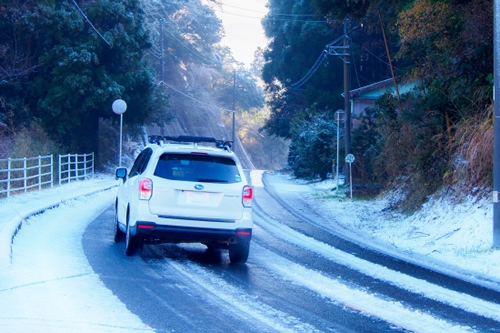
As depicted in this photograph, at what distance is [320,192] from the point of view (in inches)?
1049

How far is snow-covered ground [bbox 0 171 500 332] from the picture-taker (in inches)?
238

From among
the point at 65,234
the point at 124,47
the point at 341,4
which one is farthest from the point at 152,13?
the point at 65,234

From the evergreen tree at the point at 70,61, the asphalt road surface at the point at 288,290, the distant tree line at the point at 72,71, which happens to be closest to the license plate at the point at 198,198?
the asphalt road surface at the point at 288,290

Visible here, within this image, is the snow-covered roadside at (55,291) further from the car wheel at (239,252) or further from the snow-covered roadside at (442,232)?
the snow-covered roadside at (442,232)

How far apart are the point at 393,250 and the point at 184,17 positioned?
51595 mm

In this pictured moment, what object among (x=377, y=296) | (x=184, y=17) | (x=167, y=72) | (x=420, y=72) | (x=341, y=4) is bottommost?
(x=377, y=296)

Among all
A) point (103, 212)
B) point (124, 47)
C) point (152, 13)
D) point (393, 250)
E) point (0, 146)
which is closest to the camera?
point (393, 250)

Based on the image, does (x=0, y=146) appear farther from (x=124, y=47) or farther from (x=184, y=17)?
(x=184, y=17)

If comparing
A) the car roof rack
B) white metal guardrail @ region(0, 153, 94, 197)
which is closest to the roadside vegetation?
white metal guardrail @ region(0, 153, 94, 197)

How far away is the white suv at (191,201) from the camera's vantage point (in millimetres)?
8844

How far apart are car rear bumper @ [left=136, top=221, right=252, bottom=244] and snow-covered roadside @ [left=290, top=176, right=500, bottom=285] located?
3.63 meters

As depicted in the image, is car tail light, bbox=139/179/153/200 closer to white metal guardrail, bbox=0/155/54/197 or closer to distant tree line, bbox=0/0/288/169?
white metal guardrail, bbox=0/155/54/197

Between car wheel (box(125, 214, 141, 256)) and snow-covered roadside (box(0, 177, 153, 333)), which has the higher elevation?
car wheel (box(125, 214, 141, 256))

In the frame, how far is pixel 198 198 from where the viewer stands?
8914mm
